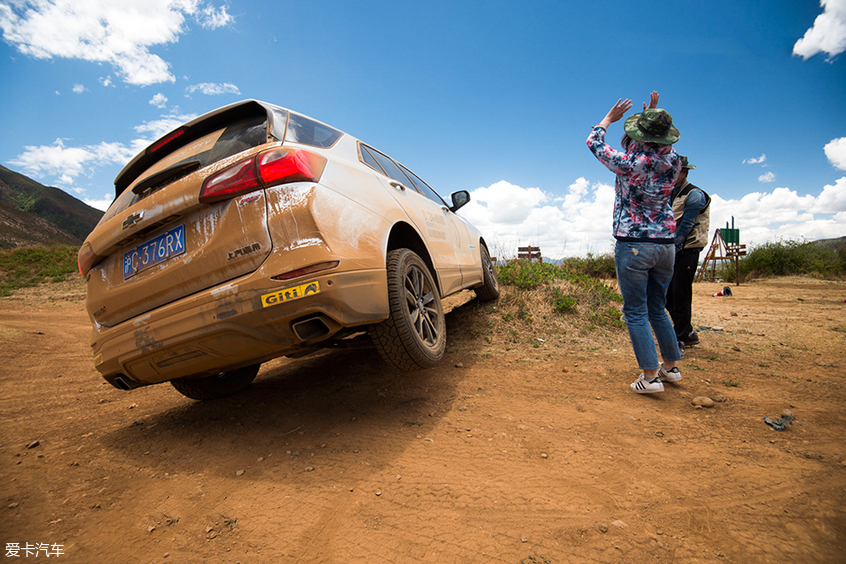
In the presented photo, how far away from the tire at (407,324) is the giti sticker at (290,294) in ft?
1.61

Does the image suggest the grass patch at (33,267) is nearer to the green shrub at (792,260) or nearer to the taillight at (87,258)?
the taillight at (87,258)

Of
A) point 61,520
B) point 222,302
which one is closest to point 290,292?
point 222,302

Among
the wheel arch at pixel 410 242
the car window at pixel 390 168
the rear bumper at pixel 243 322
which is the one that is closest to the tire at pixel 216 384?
the rear bumper at pixel 243 322

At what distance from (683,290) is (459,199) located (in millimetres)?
2569

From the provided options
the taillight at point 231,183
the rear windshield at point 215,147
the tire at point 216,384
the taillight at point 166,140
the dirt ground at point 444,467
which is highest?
the taillight at point 166,140

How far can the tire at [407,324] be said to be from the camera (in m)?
2.12

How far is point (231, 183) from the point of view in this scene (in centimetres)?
187

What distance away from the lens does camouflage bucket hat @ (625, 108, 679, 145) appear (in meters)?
2.48

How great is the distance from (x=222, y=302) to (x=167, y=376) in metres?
0.67

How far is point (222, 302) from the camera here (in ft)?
5.93

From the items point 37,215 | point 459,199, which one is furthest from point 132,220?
point 37,215

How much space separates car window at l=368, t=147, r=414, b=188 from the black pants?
9.33 feet

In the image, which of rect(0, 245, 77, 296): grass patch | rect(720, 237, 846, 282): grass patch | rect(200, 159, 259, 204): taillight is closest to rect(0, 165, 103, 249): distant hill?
rect(0, 245, 77, 296): grass patch

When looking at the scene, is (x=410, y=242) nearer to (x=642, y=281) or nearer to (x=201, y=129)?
(x=201, y=129)
